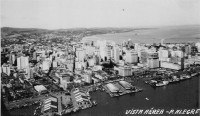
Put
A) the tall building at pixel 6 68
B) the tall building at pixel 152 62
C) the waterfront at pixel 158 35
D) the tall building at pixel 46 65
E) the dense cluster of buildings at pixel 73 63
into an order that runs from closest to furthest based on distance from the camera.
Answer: the tall building at pixel 6 68 < the dense cluster of buildings at pixel 73 63 < the tall building at pixel 46 65 < the waterfront at pixel 158 35 < the tall building at pixel 152 62

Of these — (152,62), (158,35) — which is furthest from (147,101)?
(158,35)

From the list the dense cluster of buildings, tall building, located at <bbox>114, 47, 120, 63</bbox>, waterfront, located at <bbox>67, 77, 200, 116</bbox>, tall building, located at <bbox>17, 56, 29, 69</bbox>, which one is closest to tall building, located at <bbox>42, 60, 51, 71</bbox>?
the dense cluster of buildings

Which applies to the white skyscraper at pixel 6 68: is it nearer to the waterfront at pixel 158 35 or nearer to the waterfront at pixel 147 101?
the waterfront at pixel 147 101

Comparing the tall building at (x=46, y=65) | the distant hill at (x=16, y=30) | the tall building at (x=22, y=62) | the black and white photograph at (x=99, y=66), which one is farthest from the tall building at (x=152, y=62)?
the tall building at (x=22, y=62)

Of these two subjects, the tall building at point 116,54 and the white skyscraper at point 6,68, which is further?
the tall building at point 116,54

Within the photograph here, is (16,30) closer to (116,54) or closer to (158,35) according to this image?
(116,54)

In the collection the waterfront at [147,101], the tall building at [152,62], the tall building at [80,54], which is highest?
the tall building at [80,54]

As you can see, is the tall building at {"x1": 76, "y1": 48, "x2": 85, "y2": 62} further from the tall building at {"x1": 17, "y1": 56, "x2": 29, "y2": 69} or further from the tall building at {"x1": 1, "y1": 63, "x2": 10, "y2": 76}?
the tall building at {"x1": 1, "y1": 63, "x2": 10, "y2": 76}
